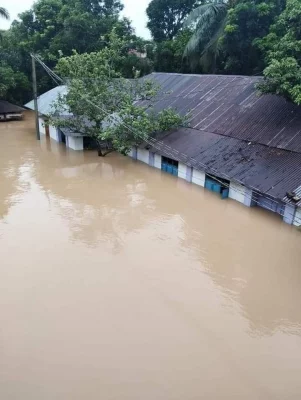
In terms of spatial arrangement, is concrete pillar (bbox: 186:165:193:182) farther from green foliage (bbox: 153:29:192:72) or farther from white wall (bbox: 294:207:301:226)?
green foliage (bbox: 153:29:192:72)

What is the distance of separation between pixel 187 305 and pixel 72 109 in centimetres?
1489

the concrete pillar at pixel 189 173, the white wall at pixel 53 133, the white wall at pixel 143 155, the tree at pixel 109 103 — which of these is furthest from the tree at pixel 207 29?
the concrete pillar at pixel 189 173

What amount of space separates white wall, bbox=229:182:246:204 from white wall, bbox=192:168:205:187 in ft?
5.73

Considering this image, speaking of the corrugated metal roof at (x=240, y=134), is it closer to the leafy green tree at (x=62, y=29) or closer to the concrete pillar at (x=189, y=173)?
the concrete pillar at (x=189, y=173)

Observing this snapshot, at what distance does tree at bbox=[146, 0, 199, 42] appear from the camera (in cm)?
3447

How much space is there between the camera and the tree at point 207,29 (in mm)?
25500

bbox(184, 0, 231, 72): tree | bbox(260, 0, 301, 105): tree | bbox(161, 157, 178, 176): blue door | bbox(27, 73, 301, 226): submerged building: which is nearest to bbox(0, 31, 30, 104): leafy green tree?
bbox(27, 73, 301, 226): submerged building

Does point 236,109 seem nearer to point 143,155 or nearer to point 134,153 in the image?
point 143,155

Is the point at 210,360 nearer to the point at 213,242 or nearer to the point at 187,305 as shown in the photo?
the point at 187,305

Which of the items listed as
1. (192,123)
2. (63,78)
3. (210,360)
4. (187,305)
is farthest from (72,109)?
(210,360)

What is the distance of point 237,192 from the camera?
49.0 ft

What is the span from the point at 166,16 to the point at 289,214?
3039 centimetres

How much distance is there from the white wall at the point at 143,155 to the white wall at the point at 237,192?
6.37 metres

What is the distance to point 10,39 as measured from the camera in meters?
36.9
